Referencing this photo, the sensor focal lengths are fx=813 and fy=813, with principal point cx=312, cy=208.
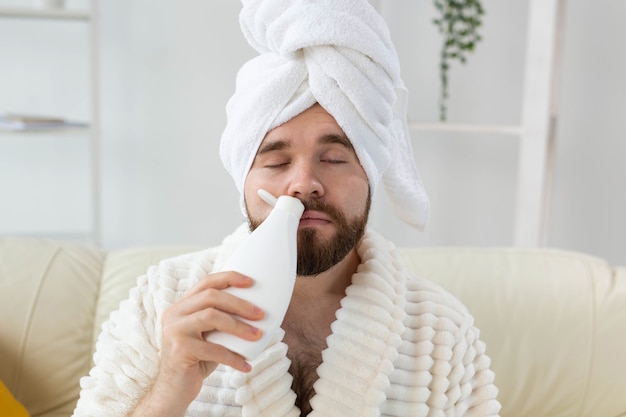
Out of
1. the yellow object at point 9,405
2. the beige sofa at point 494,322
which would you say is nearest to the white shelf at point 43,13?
the beige sofa at point 494,322

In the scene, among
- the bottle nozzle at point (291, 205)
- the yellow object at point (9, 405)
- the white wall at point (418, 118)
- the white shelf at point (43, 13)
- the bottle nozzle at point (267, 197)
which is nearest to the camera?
the bottle nozzle at point (291, 205)

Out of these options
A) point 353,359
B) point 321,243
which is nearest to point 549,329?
point 353,359

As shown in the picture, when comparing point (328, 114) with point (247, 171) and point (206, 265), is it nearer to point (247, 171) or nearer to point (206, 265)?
point (247, 171)

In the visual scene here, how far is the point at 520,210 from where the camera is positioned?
2398 mm

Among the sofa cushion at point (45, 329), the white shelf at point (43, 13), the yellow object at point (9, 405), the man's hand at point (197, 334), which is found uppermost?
the white shelf at point (43, 13)

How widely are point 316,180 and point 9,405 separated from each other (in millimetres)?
775

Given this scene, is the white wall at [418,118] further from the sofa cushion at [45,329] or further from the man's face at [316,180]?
the man's face at [316,180]

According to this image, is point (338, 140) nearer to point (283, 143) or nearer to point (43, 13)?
point (283, 143)

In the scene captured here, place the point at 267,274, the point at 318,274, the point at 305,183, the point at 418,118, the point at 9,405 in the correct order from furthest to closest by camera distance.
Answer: the point at 418,118, the point at 9,405, the point at 318,274, the point at 305,183, the point at 267,274

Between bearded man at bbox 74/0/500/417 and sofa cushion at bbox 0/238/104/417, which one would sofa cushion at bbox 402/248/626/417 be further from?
sofa cushion at bbox 0/238/104/417

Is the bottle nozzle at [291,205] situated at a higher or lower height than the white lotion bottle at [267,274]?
higher

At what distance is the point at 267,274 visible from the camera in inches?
38.1

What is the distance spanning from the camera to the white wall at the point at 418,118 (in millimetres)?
2807

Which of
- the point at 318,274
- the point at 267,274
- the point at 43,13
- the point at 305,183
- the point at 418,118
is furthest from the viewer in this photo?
the point at 418,118
